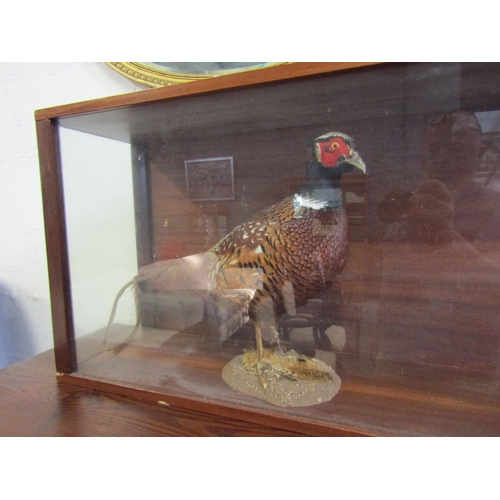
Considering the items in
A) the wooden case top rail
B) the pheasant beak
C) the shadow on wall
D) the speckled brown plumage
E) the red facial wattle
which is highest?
the wooden case top rail

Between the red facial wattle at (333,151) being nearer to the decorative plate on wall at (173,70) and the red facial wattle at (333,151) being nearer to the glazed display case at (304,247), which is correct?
the glazed display case at (304,247)

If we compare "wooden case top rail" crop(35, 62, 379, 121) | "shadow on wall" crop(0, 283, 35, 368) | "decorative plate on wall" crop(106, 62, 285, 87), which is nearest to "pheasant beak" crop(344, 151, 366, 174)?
"wooden case top rail" crop(35, 62, 379, 121)

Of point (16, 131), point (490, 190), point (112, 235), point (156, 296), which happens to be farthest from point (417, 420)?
point (16, 131)

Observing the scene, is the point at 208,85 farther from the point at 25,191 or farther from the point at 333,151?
the point at 25,191

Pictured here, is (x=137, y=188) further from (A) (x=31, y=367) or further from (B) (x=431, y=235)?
(B) (x=431, y=235)

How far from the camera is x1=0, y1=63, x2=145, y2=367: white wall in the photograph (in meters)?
0.90

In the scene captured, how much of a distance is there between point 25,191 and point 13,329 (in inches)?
18.0

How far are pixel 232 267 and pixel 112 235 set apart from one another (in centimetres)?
35

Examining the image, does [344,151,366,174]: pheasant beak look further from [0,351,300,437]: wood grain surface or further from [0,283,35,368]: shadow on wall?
[0,283,35,368]: shadow on wall

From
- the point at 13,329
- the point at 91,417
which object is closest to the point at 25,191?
the point at 13,329

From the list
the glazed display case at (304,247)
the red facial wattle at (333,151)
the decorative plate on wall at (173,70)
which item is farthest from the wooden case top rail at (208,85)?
the decorative plate on wall at (173,70)

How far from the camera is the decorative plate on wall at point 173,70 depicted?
0.72 m

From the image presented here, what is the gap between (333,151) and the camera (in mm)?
531

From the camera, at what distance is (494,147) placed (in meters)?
0.47
